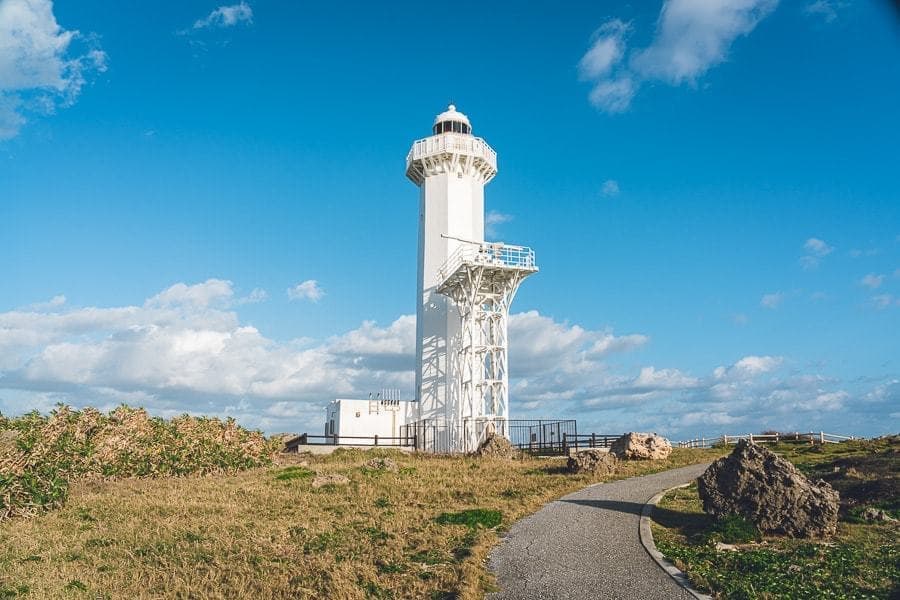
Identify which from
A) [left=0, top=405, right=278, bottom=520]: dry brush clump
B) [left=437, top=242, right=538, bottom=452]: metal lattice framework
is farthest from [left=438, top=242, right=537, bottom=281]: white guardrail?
[left=0, top=405, right=278, bottom=520]: dry brush clump

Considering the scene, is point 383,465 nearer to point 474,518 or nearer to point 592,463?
point 592,463

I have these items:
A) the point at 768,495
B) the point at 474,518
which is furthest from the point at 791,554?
the point at 474,518

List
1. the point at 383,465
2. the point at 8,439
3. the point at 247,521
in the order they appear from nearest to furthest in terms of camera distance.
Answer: the point at 247,521 < the point at 8,439 < the point at 383,465

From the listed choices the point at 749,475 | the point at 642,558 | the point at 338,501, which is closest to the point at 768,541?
the point at 749,475

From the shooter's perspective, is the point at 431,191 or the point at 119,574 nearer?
the point at 119,574

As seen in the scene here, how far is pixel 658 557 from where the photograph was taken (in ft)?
39.0

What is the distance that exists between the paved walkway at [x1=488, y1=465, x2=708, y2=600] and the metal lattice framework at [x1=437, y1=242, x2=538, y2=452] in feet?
68.5

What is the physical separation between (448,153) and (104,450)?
2722cm

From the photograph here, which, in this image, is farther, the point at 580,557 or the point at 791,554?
the point at 580,557

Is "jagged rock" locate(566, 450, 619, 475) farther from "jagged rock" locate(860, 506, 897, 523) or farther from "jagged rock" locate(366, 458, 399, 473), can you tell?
"jagged rock" locate(860, 506, 897, 523)

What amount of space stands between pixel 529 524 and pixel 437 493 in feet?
16.7

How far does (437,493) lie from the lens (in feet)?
64.7

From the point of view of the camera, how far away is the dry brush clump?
1961 centimetres

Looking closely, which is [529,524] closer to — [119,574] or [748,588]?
[748,588]
